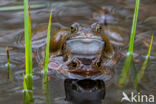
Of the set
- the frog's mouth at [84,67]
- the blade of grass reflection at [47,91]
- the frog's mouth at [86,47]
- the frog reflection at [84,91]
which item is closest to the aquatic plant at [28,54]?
the blade of grass reflection at [47,91]

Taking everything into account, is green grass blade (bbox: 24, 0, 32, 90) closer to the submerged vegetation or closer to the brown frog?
the submerged vegetation

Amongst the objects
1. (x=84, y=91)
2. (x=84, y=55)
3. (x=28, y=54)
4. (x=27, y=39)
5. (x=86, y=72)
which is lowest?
(x=84, y=91)

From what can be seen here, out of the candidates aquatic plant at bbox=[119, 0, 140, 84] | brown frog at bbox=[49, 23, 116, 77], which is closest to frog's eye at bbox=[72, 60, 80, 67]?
brown frog at bbox=[49, 23, 116, 77]

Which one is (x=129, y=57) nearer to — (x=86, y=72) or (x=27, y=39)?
(x=86, y=72)

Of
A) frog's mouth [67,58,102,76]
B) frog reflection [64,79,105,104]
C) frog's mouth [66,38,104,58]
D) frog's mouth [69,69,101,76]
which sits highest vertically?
frog's mouth [66,38,104,58]

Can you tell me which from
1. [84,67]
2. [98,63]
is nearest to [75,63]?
[84,67]

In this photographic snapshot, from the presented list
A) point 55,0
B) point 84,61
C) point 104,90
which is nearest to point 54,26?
point 55,0

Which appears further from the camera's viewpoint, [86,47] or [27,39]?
[86,47]
